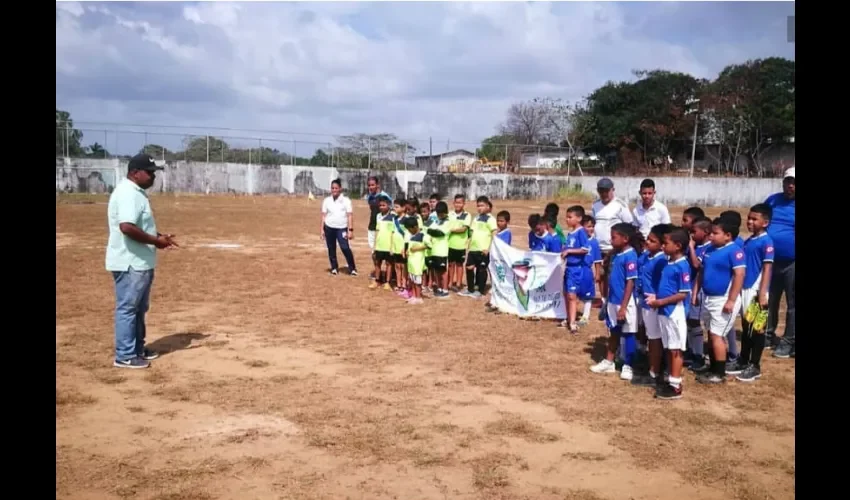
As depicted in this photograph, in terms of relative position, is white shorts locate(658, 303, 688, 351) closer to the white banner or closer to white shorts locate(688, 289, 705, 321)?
white shorts locate(688, 289, 705, 321)

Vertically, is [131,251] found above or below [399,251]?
above

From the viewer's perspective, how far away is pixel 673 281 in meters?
5.80

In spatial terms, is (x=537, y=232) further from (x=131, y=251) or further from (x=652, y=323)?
(x=131, y=251)

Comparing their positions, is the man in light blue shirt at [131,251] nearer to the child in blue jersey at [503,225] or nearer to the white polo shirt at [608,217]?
Answer: the child in blue jersey at [503,225]

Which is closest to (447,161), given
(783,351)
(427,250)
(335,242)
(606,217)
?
(335,242)

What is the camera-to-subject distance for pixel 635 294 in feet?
20.9

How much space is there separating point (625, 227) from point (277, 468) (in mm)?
4015

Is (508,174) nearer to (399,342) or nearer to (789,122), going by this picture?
(789,122)

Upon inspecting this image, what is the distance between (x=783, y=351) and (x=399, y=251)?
599 cm

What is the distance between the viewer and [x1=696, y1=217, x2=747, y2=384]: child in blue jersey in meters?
6.05

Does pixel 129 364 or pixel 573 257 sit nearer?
pixel 129 364

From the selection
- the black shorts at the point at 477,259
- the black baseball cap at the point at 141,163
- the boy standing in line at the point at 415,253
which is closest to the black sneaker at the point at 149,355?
the black baseball cap at the point at 141,163

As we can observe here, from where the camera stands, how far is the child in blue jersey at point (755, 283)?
646 centimetres
